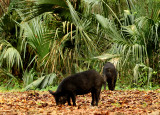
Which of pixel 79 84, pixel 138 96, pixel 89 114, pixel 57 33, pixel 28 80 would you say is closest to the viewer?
pixel 89 114

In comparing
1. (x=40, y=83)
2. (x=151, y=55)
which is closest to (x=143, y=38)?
(x=151, y=55)

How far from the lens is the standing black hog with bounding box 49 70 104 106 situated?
655 cm

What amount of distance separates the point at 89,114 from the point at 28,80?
26.6 ft

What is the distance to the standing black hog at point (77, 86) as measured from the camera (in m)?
6.55

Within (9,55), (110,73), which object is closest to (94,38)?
(110,73)

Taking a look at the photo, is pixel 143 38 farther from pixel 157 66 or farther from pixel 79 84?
pixel 79 84

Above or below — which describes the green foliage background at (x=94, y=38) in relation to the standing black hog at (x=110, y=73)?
above

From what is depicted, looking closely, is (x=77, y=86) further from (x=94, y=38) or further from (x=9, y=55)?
(x=9, y=55)

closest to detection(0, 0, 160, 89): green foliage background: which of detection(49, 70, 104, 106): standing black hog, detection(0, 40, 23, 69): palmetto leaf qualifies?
detection(0, 40, 23, 69): palmetto leaf

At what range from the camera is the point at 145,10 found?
1118cm

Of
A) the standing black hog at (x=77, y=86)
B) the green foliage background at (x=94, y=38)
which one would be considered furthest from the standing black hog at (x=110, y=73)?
the standing black hog at (x=77, y=86)

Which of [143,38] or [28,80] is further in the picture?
[28,80]

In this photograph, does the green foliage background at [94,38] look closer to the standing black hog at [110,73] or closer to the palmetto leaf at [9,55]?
the palmetto leaf at [9,55]

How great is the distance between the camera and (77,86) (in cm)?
658
